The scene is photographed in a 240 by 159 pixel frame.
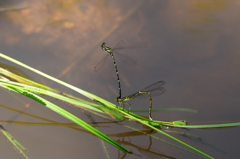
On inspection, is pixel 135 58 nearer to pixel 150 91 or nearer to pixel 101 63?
pixel 101 63

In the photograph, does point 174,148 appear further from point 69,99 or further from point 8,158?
point 8,158

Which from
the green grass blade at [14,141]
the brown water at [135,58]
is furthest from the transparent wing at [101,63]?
the green grass blade at [14,141]

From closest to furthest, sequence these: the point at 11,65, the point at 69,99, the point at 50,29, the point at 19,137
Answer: the point at 19,137
the point at 69,99
the point at 11,65
the point at 50,29

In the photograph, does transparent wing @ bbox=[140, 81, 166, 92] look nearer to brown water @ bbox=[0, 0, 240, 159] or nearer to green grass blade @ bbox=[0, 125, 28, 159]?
brown water @ bbox=[0, 0, 240, 159]

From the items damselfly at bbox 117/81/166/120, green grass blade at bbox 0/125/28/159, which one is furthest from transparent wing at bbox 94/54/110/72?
green grass blade at bbox 0/125/28/159

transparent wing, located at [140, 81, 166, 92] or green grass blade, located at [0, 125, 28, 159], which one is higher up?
transparent wing, located at [140, 81, 166, 92]

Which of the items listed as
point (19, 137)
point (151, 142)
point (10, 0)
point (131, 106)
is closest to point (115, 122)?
point (131, 106)

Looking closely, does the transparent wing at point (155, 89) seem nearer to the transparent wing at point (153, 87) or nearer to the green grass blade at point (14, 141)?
the transparent wing at point (153, 87)

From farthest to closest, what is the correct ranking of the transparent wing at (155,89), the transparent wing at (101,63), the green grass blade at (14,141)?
the transparent wing at (101,63) < the transparent wing at (155,89) < the green grass blade at (14,141)
